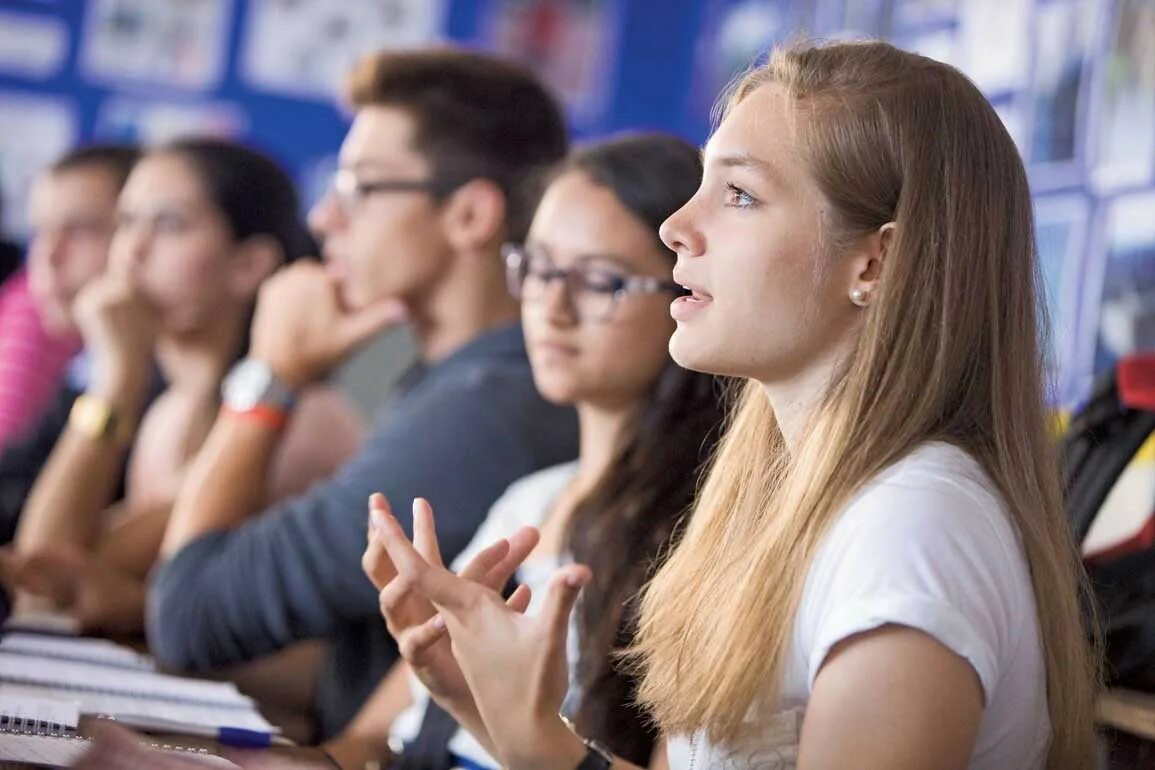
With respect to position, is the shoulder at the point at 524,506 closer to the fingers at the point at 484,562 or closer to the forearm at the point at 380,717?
the forearm at the point at 380,717

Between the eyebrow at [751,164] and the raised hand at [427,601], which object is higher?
the eyebrow at [751,164]

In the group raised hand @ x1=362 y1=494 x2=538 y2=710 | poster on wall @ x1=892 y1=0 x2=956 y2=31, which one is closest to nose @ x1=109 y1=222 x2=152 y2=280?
poster on wall @ x1=892 y1=0 x2=956 y2=31

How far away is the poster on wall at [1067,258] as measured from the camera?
8.60 ft

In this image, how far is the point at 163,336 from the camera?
321 centimetres

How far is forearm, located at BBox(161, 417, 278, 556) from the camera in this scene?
7.96ft

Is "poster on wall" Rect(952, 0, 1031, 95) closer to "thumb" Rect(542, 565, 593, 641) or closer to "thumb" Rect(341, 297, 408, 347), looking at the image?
"thumb" Rect(341, 297, 408, 347)

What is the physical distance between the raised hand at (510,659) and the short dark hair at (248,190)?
203 centimetres

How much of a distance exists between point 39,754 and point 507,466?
97 centimetres

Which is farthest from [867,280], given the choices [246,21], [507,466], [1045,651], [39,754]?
[246,21]

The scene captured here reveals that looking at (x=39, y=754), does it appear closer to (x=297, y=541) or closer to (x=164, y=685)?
(x=164, y=685)

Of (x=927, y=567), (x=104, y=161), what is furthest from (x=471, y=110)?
(x=927, y=567)

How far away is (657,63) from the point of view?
4.36 m

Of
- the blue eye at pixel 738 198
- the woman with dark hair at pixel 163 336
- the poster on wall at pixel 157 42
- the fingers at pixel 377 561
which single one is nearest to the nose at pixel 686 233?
the blue eye at pixel 738 198

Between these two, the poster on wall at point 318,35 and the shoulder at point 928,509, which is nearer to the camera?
the shoulder at point 928,509
